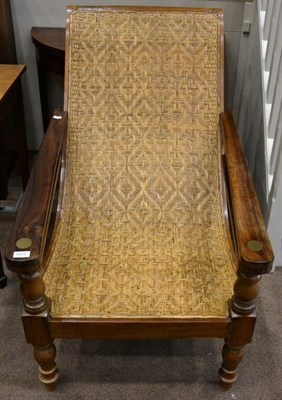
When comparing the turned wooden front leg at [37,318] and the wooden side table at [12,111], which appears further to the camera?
the wooden side table at [12,111]

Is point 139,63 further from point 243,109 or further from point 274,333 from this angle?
point 274,333

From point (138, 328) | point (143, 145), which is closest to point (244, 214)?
point (138, 328)

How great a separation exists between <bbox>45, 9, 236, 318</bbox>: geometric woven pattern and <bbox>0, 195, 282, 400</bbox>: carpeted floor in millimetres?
381

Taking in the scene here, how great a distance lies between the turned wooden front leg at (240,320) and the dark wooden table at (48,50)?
1346 millimetres

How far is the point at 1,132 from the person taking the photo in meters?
2.31

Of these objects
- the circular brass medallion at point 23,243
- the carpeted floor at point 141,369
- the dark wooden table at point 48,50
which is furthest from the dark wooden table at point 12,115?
the circular brass medallion at point 23,243

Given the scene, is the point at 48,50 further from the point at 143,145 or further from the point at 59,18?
the point at 143,145

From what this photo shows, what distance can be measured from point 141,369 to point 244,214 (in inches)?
26.2

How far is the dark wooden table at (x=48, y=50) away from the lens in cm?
215

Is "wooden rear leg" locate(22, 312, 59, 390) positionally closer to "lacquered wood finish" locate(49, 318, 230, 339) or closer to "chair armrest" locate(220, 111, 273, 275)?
"lacquered wood finish" locate(49, 318, 230, 339)

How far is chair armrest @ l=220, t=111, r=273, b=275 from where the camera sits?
3.98ft

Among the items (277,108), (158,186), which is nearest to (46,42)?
(158,186)

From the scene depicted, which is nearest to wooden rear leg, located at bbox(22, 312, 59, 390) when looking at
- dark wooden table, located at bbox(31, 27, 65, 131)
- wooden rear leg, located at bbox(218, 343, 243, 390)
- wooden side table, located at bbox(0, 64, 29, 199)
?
wooden rear leg, located at bbox(218, 343, 243, 390)

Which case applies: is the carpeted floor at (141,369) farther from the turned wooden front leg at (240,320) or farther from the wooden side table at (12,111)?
the wooden side table at (12,111)
